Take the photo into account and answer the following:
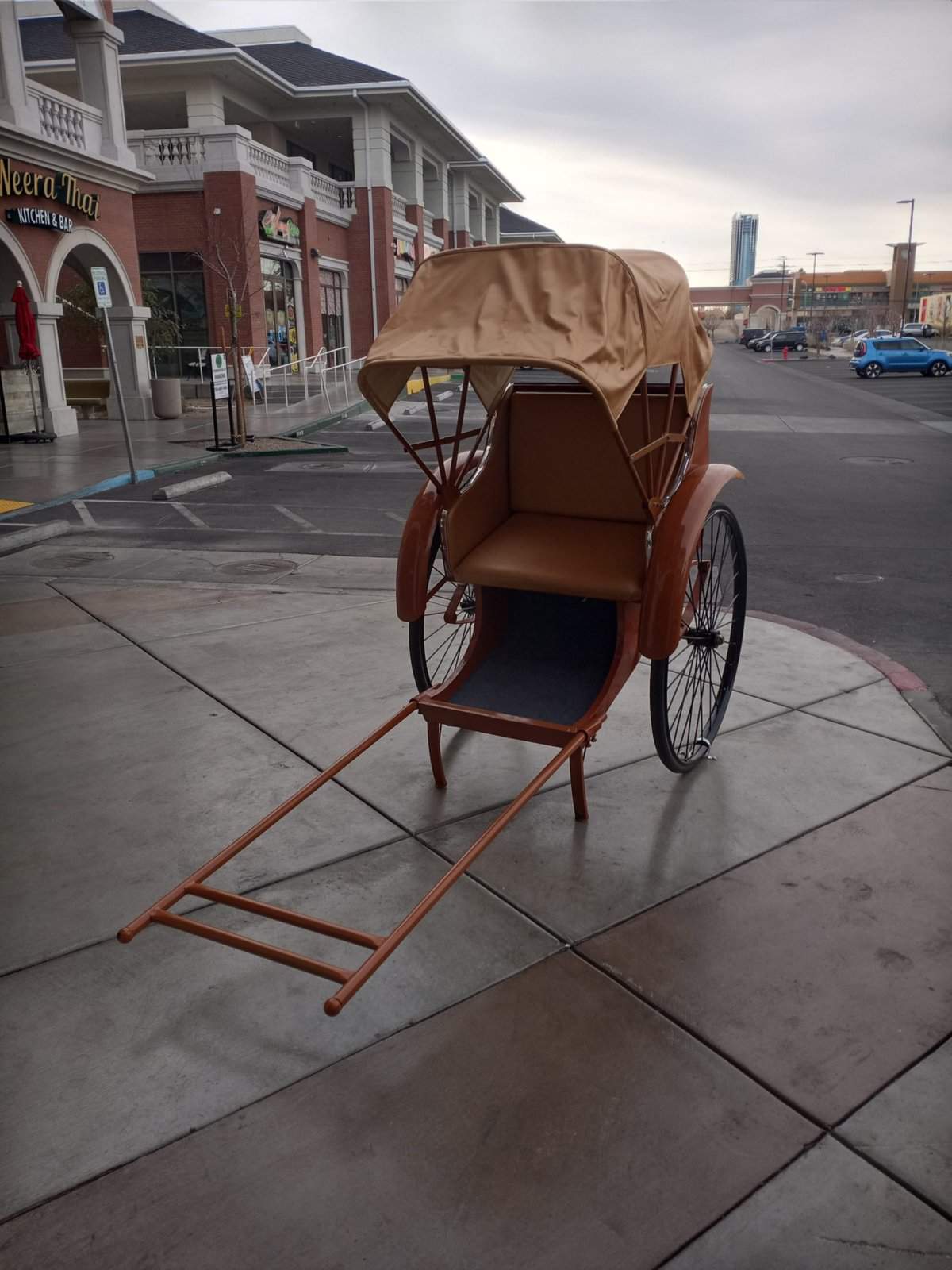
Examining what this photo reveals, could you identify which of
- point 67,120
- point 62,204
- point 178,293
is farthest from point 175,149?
point 62,204

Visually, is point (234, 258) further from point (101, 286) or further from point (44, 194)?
point (101, 286)

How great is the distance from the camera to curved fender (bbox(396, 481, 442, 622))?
4691 mm

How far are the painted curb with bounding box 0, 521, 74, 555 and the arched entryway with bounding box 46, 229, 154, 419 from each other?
35.9 ft

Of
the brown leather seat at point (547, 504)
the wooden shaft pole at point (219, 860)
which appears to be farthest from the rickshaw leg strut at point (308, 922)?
the brown leather seat at point (547, 504)

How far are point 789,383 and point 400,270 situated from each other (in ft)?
55.2

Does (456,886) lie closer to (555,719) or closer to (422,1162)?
(555,719)

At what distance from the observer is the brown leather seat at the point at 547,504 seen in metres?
4.59

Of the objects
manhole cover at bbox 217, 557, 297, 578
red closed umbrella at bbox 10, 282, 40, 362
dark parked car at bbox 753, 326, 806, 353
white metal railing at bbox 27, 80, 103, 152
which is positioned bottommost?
manhole cover at bbox 217, 557, 297, 578

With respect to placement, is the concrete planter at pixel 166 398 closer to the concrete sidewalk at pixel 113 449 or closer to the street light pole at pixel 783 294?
the concrete sidewalk at pixel 113 449

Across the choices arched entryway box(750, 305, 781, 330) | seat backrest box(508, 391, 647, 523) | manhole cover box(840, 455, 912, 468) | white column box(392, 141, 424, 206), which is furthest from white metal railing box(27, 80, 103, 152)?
arched entryway box(750, 305, 781, 330)

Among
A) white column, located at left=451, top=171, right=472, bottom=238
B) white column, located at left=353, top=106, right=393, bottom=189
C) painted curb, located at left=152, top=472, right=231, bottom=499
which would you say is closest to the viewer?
painted curb, located at left=152, top=472, right=231, bottom=499

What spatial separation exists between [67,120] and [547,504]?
20620mm

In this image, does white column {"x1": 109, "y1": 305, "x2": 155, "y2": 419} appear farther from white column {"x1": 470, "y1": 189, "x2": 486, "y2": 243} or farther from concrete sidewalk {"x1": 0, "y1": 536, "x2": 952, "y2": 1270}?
white column {"x1": 470, "y1": 189, "x2": 486, "y2": 243}

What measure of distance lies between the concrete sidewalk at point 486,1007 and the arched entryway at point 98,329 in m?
18.8
